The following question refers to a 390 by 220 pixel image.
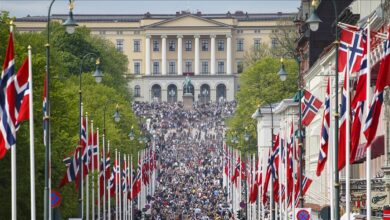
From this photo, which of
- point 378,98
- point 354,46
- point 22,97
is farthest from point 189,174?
point 378,98

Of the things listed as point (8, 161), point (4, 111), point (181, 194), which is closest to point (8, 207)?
point (8, 161)

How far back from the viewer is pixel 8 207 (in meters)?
56.9

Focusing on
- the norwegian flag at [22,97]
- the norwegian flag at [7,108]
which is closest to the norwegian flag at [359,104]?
the norwegian flag at [22,97]

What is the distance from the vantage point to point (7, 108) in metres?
38.8

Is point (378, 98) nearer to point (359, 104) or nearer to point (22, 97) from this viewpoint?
point (359, 104)

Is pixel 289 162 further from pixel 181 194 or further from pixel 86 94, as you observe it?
pixel 181 194

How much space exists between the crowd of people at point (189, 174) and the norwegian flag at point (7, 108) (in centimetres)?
6135

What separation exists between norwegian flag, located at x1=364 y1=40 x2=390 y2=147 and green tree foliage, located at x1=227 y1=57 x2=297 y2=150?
9095 centimetres

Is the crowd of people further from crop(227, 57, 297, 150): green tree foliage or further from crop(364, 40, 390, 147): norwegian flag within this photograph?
crop(364, 40, 390, 147): norwegian flag

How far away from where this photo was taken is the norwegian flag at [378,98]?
121 feet

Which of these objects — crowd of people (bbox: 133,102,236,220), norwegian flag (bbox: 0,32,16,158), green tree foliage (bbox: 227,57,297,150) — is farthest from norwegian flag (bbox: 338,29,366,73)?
green tree foliage (bbox: 227,57,297,150)

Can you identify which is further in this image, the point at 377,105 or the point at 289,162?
the point at 289,162

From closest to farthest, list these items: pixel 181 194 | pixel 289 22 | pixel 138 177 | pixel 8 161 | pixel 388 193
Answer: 1. pixel 388 193
2. pixel 8 161
3. pixel 138 177
4. pixel 181 194
5. pixel 289 22

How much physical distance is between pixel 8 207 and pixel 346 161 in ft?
60.7
